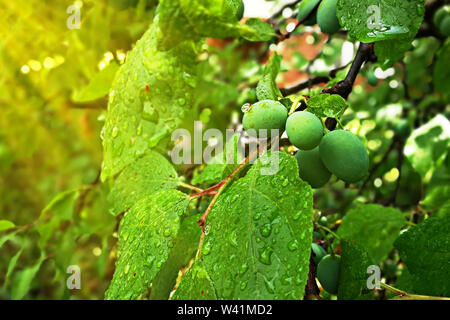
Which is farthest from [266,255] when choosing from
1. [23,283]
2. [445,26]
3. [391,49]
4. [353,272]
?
[445,26]

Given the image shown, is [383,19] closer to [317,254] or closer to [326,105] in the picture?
[326,105]

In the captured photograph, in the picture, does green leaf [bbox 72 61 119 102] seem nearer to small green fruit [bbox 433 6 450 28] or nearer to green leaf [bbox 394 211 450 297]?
green leaf [bbox 394 211 450 297]

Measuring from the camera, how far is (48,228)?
104 cm

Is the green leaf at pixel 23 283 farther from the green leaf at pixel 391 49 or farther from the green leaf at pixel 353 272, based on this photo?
the green leaf at pixel 391 49

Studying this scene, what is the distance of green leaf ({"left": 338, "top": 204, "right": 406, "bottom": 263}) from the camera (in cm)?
88

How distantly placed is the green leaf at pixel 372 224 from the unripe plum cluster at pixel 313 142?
0.38 m

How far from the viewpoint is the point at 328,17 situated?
667mm

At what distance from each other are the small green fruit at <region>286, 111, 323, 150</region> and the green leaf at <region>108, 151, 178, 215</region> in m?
0.25

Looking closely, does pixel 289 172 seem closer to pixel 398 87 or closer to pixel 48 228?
pixel 48 228

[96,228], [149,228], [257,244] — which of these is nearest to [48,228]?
[96,228]

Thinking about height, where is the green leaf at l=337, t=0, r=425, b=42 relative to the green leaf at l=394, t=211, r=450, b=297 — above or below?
above

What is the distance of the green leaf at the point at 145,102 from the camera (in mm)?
543

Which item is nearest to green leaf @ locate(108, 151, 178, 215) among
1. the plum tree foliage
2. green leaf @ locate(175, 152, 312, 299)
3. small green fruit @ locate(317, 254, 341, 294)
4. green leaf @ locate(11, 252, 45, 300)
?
the plum tree foliage

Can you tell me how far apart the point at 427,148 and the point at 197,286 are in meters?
0.97
